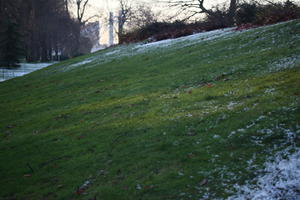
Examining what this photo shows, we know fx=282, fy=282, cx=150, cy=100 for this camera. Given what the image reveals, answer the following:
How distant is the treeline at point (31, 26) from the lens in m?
36.2

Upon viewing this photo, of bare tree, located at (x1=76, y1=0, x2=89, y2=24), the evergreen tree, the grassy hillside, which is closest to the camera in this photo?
the grassy hillside

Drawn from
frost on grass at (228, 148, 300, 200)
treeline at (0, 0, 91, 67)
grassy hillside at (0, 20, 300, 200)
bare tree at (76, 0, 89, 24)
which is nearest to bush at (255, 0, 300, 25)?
grassy hillside at (0, 20, 300, 200)

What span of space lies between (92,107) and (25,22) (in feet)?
141

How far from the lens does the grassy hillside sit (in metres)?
4.90

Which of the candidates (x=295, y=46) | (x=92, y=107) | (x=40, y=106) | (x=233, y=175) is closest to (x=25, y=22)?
(x=40, y=106)

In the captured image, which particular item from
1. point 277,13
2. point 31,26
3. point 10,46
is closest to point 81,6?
point 31,26

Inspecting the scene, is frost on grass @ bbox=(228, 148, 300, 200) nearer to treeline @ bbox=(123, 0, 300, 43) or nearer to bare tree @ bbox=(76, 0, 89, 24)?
treeline @ bbox=(123, 0, 300, 43)

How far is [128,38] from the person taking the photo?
33.8 m

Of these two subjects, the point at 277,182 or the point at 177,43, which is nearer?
the point at 277,182

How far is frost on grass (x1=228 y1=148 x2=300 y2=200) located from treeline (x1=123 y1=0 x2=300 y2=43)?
15.4 m

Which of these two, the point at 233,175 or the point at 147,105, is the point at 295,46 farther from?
the point at 233,175

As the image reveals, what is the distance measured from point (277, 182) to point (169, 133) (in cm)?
293

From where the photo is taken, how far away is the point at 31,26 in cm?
4750

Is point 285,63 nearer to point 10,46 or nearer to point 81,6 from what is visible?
point 10,46
